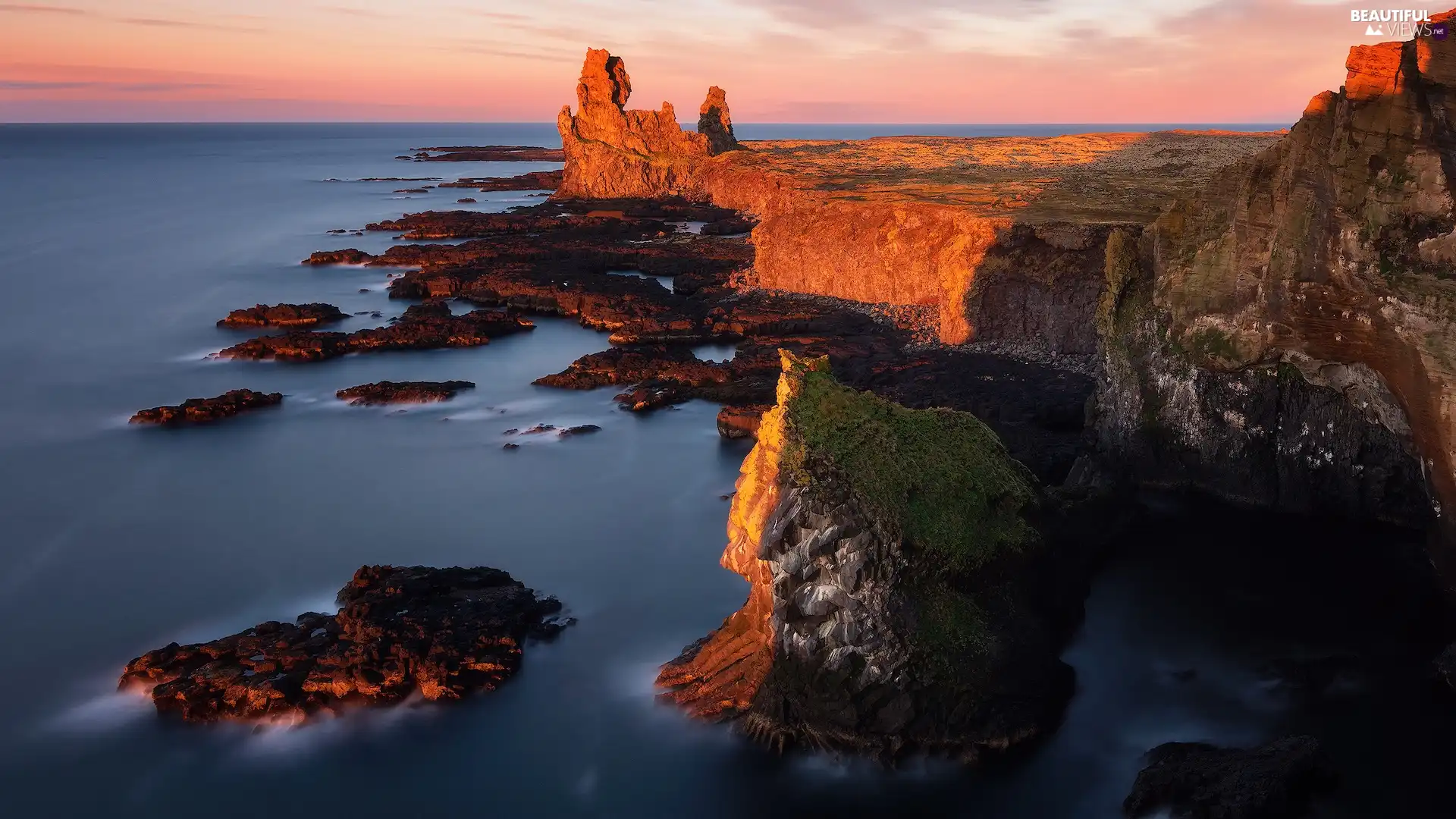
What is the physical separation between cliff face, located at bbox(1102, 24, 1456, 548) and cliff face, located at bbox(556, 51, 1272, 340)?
29.2 feet

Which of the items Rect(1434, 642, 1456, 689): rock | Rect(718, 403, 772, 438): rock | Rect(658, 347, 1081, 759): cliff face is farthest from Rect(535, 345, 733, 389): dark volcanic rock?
Rect(1434, 642, 1456, 689): rock

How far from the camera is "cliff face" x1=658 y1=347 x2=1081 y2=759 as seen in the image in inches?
632

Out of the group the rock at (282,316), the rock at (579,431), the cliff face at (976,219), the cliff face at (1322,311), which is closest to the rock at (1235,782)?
the cliff face at (1322,311)

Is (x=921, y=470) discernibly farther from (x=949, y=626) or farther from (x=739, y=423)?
(x=739, y=423)

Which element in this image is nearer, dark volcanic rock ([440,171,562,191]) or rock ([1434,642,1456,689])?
rock ([1434,642,1456,689])

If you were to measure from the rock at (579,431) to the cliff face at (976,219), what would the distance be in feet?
44.9

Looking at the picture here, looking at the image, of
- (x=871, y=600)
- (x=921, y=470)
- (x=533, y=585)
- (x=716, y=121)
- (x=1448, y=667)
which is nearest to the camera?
(x=871, y=600)

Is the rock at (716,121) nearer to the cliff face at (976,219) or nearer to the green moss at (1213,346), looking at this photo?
the cliff face at (976,219)

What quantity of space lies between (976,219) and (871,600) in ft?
89.5

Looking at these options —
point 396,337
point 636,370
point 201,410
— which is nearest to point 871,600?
point 636,370

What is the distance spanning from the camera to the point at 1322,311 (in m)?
21.1

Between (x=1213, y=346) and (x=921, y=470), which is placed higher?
(x=1213, y=346)

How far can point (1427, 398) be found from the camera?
18.1 meters

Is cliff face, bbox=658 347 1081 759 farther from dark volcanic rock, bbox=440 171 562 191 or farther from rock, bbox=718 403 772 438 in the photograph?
dark volcanic rock, bbox=440 171 562 191
